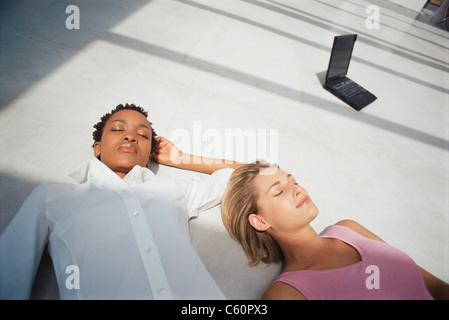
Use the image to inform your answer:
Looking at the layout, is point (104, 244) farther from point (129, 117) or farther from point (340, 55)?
point (340, 55)

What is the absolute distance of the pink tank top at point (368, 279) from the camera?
38.4 inches

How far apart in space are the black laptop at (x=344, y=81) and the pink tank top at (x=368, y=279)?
198cm

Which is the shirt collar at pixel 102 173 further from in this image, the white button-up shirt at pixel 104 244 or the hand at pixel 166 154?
the hand at pixel 166 154

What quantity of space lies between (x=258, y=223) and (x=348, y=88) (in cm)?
242

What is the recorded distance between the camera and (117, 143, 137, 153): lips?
123 cm

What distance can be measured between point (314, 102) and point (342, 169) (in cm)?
97

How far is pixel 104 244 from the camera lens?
94cm

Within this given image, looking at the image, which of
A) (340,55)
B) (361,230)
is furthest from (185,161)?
(340,55)

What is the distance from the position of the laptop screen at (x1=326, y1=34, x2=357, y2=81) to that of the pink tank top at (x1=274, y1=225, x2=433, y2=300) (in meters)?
2.23

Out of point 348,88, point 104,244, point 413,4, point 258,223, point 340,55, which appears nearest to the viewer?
point 104,244

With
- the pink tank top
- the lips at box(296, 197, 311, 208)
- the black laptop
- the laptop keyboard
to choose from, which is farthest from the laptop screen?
the pink tank top

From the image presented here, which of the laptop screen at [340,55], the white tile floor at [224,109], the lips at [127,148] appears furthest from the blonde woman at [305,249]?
the laptop screen at [340,55]

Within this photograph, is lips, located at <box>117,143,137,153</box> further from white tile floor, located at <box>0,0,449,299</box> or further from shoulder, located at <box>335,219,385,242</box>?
shoulder, located at <box>335,219,385,242</box>
